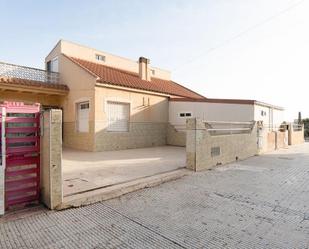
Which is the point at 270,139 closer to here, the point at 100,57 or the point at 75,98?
the point at 75,98

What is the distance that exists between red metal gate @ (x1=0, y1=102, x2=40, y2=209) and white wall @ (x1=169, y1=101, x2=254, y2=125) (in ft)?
39.2

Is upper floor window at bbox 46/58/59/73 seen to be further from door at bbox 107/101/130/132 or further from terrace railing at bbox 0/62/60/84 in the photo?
door at bbox 107/101/130/132

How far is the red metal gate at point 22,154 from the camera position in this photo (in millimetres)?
4207

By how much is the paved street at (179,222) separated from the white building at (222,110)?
8.46m

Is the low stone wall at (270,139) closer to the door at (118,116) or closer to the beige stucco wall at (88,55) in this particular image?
the door at (118,116)

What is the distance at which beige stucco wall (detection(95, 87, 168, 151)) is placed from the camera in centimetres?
1309

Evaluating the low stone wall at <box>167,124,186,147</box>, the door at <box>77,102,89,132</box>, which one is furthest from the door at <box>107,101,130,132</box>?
the low stone wall at <box>167,124,186,147</box>

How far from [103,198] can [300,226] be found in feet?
12.1

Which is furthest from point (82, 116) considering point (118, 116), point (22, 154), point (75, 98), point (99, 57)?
point (22, 154)

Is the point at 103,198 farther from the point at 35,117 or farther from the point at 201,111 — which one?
the point at 201,111

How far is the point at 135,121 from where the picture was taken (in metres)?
15.0

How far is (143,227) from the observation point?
12.1 ft

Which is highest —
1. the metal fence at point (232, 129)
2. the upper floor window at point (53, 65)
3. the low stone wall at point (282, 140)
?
the upper floor window at point (53, 65)

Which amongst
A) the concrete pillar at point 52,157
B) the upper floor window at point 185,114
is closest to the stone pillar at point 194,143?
the concrete pillar at point 52,157
